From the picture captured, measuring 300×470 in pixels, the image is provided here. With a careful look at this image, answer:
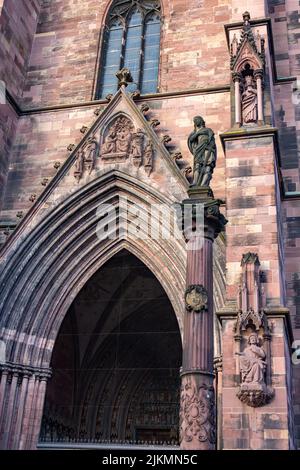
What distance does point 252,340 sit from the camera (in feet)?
28.0

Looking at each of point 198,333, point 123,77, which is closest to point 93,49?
point 123,77

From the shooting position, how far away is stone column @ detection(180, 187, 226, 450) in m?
7.22

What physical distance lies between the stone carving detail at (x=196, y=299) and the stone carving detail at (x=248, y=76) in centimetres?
379

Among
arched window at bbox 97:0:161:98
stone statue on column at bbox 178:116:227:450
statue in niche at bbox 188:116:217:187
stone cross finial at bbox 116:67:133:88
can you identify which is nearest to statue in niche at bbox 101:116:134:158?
stone cross finial at bbox 116:67:133:88

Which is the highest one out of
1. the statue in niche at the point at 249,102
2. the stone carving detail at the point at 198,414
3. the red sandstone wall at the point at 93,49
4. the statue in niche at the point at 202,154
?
the red sandstone wall at the point at 93,49

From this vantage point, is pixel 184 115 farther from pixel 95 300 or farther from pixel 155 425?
pixel 155 425

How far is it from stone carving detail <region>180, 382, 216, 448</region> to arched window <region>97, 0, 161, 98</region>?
327 inches

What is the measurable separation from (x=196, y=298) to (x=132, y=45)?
9.02m

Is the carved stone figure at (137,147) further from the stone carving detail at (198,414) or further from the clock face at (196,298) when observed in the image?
the stone carving detail at (198,414)

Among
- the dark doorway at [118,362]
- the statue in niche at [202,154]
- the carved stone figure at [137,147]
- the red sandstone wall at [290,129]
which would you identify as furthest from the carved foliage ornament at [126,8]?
the statue in niche at [202,154]

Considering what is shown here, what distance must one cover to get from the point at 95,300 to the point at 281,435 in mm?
7505

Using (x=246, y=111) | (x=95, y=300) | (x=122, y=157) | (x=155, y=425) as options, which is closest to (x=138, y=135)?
(x=122, y=157)

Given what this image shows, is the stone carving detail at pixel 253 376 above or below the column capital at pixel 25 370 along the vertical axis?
below

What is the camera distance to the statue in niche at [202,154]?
28.1ft
